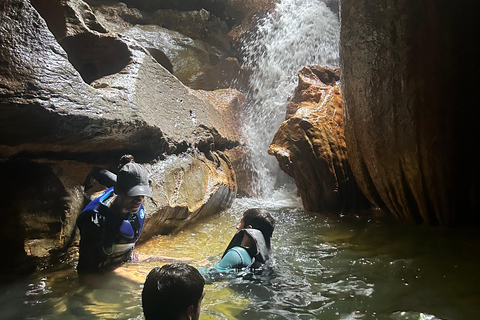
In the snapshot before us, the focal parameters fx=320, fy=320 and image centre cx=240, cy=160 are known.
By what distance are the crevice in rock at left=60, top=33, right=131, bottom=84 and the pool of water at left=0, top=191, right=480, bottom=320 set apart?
2.78m

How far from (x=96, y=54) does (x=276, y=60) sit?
6.25 m

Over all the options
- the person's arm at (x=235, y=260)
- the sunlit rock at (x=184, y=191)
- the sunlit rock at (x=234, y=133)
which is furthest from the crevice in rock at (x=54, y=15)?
the person's arm at (x=235, y=260)

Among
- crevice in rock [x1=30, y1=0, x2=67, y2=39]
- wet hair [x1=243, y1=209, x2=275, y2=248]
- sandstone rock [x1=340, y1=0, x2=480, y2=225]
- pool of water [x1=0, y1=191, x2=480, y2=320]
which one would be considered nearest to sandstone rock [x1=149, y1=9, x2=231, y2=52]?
crevice in rock [x1=30, y1=0, x2=67, y2=39]

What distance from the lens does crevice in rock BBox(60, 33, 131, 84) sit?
4.83 metres

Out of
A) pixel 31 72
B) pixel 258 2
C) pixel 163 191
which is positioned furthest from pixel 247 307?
pixel 258 2

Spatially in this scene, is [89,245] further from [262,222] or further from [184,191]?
[184,191]

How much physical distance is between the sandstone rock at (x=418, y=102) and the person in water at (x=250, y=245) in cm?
171

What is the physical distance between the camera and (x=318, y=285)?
8.80 ft

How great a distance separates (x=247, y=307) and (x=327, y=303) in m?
0.58

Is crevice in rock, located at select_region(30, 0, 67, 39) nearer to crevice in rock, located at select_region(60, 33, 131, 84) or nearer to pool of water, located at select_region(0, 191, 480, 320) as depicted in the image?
crevice in rock, located at select_region(60, 33, 131, 84)

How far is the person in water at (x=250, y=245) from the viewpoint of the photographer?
8.86 feet

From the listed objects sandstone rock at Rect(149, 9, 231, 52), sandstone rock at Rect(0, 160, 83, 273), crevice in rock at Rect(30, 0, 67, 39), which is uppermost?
sandstone rock at Rect(149, 9, 231, 52)

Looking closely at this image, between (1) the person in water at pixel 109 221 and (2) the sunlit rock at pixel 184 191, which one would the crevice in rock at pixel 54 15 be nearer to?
(2) the sunlit rock at pixel 184 191

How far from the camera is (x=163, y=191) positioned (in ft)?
14.4
